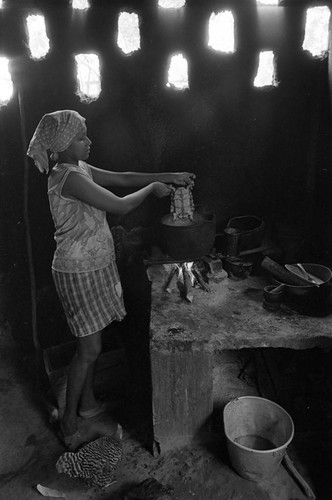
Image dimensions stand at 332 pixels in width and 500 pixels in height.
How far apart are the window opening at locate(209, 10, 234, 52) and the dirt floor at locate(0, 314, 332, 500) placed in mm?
3672

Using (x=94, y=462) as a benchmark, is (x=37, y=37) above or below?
above

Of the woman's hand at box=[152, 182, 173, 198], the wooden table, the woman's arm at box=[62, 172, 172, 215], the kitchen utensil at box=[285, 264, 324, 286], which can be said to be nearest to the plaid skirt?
the wooden table

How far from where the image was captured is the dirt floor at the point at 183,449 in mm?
3229

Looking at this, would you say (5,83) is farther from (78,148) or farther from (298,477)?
(298,477)

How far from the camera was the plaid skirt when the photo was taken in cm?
344

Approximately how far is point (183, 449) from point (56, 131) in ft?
9.78

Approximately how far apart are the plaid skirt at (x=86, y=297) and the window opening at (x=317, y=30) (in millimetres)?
3477

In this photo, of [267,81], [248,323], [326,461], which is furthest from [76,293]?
[267,81]

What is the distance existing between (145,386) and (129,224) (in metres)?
2.05

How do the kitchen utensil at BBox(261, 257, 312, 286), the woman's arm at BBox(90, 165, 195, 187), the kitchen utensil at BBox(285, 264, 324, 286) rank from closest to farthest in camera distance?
the kitchen utensil at BBox(261, 257, 312, 286) → the kitchen utensil at BBox(285, 264, 324, 286) → the woman's arm at BBox(90, 165, 195, 187)

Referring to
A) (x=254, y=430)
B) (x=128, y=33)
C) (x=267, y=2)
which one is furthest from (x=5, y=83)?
(x=254, y=430)

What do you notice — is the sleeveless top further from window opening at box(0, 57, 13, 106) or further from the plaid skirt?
window opening at box(0, 57, 13, 106)

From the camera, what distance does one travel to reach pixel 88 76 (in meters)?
4.52

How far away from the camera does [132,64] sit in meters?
4.57
